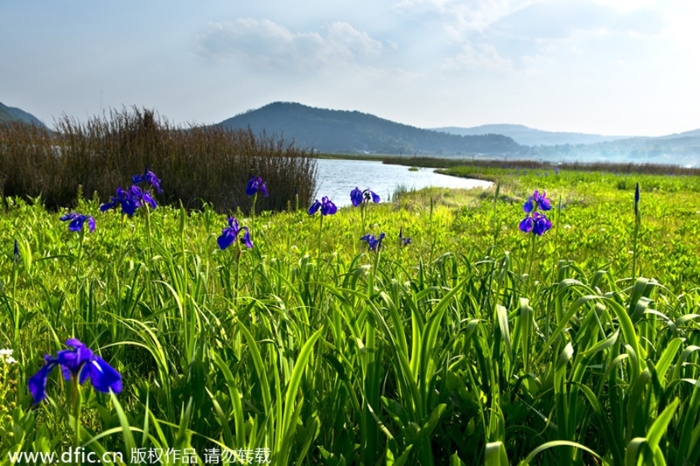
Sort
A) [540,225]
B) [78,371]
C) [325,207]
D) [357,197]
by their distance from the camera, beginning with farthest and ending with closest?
[357,197] → [325,207] → [540,225] → [78,371]

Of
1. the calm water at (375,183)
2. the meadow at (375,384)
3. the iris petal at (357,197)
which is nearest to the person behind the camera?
the meadow at (375,384)

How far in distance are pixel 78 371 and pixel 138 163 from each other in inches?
377

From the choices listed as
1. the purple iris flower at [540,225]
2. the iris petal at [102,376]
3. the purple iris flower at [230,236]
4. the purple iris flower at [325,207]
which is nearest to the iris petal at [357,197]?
the purple iris flower at [325,207]

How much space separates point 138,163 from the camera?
9469 millimetres

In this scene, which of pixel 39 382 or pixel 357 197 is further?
pixel 357 197

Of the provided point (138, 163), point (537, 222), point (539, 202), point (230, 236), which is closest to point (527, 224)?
point (537, 222)

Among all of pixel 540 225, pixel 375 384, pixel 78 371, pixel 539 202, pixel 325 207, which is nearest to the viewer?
pixel 78 371

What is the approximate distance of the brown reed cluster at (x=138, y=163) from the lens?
9023mm

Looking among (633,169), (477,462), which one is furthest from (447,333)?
(633,169)

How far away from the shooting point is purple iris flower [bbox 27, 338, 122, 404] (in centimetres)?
86

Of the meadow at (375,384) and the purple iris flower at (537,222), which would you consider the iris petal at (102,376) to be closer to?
the meadow at (375,384)

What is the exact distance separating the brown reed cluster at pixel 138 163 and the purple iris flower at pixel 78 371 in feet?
27.4

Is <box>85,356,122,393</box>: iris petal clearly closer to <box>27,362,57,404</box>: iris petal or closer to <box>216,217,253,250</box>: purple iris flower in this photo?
<box>27,362,57,404</box>: iris petal

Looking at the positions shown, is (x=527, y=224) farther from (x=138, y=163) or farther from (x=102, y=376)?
(x=138, y=163)
